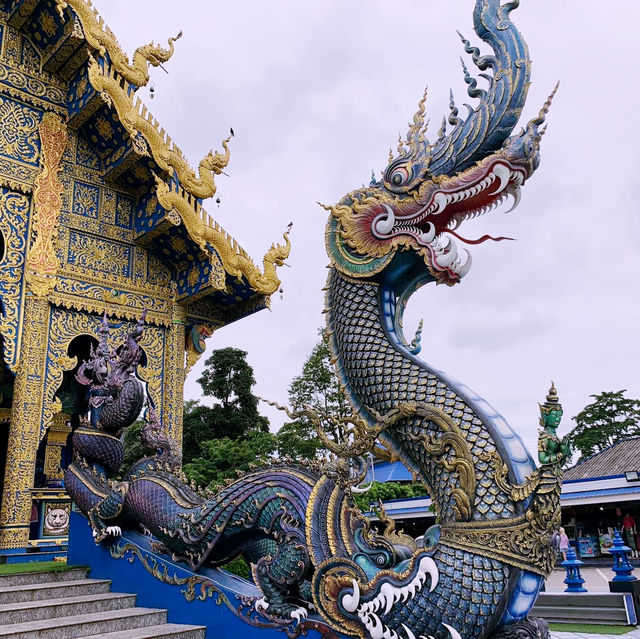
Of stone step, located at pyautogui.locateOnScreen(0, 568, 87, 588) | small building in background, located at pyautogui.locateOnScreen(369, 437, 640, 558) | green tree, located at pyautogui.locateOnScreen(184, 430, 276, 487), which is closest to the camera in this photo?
stone step, located at pyautogui.locateOnScreen(0, 568, 87, 588)

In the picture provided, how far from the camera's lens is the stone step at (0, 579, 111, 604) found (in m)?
3.98

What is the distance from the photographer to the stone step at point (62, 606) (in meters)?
3.65

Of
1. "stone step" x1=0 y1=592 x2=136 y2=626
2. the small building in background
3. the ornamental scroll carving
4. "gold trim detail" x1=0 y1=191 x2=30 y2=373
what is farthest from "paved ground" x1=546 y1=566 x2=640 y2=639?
"gold trim detail" x1=0 y1=191 x2=30 y2=373

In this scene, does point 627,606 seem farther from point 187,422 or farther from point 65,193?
point 187,422

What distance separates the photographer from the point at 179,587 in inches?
152

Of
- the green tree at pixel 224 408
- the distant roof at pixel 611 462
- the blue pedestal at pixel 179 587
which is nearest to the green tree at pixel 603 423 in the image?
the distant roof at pixel 611 462

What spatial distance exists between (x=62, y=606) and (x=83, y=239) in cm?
461

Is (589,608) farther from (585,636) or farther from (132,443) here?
(132,443)

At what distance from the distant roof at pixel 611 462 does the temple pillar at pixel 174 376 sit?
13.7m

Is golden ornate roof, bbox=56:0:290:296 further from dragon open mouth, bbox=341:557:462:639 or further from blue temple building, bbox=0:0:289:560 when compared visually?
dragon open mouth, bbox=341:557:462:639

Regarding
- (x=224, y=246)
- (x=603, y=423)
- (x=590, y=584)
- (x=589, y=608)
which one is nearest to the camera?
(x=589, y=608)

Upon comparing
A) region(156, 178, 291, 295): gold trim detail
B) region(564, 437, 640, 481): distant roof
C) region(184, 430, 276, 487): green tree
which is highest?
region(156, 178, 291, 295): gold trim detail

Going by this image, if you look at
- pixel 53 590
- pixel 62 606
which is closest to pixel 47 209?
pixel 53 590

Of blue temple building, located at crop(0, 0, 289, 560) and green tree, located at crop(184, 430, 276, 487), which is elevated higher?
Result: blue temple building, located at crop(0, 0, 289, 560)
